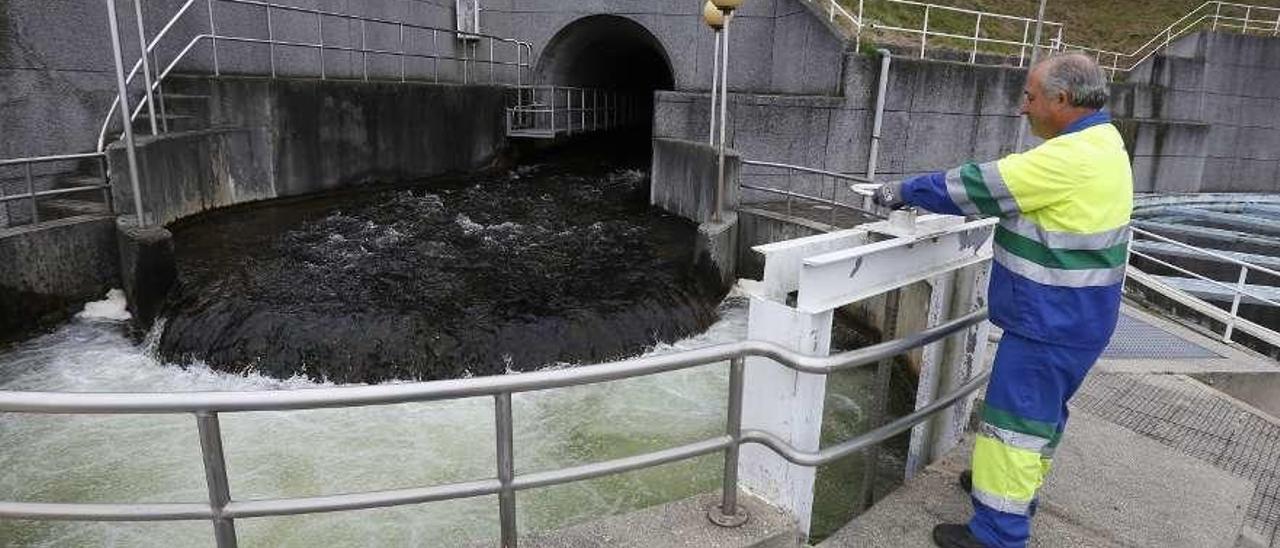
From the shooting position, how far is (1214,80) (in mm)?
18672

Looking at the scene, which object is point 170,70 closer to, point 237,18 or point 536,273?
point 237,18

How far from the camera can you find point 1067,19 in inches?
894

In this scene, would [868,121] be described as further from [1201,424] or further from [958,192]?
[958,192]

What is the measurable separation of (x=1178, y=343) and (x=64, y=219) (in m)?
11.5

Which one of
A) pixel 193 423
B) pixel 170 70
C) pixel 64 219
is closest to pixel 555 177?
pixel 170 70

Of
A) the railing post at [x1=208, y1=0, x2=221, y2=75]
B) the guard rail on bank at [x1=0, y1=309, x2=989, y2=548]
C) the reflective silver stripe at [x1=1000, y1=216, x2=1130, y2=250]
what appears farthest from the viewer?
the railing post at [x1=208, y1=0, x2=221, y2=75]

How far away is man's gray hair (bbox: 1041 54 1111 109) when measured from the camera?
8.52 feet

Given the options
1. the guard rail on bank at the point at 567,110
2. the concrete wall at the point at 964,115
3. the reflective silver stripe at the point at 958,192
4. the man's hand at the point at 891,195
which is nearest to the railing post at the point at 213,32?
the guard rail on bank at the point at 567,110

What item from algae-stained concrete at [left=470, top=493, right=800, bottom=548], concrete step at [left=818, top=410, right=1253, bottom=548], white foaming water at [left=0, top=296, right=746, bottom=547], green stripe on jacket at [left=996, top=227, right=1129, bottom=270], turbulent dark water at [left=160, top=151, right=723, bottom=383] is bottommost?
white foaming water at [left=0, top=296, right=746, bottom=547]

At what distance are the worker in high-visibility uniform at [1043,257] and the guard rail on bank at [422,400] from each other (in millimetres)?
408

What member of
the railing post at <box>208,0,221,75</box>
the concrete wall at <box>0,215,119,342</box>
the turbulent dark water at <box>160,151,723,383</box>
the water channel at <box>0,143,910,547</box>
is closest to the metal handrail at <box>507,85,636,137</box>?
the turbulent dark water at <box>160,151,723,383</box>

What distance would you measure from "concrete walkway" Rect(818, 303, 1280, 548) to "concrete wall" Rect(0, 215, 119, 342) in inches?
342

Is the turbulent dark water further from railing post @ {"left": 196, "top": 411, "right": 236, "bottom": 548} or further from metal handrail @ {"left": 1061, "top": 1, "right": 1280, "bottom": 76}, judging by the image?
metal handrail @ {"left": 1061, "top": 1, "right": 1280, "bottom": 76}

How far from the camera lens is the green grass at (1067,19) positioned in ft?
58.9
